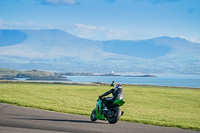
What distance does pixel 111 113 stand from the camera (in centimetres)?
1847

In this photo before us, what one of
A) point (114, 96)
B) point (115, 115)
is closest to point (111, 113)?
point (115, 115)

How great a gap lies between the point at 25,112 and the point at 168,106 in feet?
65.6

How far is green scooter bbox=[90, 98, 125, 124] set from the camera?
18.1 meters

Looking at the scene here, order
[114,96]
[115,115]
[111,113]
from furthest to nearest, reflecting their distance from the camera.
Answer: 1. [111,113]
2. [114,96]
3. [115,115]

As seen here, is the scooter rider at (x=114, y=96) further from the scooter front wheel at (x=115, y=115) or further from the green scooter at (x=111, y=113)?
the scooter front wheel at (x=115, y=115)

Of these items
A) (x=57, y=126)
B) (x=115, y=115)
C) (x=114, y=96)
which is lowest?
(x=57, y=126)

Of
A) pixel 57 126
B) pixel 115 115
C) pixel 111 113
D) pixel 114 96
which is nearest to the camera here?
pixel 57 126

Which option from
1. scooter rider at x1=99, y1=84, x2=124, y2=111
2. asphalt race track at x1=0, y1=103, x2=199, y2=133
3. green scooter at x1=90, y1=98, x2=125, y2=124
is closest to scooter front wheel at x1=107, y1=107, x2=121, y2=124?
green scooter at x1=90, y1=98, x2=125, y2=124

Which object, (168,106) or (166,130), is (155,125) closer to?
(166,130)

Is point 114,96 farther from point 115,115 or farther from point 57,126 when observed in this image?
point 57,126

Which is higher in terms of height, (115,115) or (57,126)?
(115,115)

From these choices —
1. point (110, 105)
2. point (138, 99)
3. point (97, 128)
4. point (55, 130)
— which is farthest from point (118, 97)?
point (138, 99)

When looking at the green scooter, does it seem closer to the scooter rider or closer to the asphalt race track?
the scooter rider

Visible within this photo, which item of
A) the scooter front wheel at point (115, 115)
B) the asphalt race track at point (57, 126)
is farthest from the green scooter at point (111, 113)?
the asphalt race track at point (57, 126)
